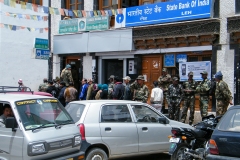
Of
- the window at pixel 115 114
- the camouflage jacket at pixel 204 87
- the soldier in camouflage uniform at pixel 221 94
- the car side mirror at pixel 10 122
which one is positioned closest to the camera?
the car side mirror at pixel 10 122

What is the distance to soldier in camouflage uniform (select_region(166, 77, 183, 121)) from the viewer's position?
40.0 ft

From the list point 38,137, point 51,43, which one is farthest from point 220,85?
point 51,43

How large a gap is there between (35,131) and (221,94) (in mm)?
6997

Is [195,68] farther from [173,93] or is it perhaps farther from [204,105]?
[204,105]

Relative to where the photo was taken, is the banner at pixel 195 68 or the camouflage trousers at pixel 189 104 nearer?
the camouflage trousers at pixel 189 104

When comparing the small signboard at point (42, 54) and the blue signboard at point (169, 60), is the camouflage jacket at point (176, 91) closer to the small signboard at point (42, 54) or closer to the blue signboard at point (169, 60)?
the blue signboard at point (169, 60)

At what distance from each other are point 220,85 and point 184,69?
2.90m

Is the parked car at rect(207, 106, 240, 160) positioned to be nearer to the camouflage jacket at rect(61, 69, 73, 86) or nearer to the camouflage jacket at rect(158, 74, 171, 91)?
the camouflage jacket at rect(158, 74, 171, 91)

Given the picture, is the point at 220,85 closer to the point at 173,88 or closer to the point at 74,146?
the point at 173,88

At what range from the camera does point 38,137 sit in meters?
5.98

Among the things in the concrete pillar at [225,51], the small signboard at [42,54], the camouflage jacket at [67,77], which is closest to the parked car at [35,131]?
the concrete pillar at [225,51]

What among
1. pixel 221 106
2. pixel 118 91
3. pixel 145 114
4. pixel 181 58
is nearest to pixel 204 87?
pixel 221 106

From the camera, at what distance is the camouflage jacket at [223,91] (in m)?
11.0

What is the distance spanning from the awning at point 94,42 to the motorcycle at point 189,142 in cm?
835
